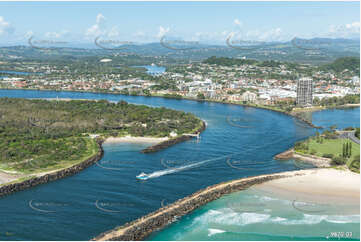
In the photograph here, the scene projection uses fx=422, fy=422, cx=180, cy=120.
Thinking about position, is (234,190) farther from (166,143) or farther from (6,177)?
(6,177)

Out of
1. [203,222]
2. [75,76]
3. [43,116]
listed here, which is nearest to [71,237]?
[203,222]

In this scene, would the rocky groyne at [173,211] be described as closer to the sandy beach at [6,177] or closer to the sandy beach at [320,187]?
the sandy beach at [320,187]

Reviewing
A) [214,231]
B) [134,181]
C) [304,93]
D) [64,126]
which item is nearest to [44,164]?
[134,181]

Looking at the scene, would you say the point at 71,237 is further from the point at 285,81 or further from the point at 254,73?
the point at 254,73

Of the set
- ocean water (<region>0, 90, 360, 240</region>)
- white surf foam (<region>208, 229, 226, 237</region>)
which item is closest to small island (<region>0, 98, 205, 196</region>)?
ocean water (<region>0, 90, 360, 240</region>)

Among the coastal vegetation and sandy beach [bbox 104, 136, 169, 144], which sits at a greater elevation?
the coastal vegetation

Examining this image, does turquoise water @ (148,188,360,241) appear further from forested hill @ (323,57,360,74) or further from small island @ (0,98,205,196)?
forested hill @ (323,57,360,74)

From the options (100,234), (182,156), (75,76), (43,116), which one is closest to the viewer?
(100,234)
